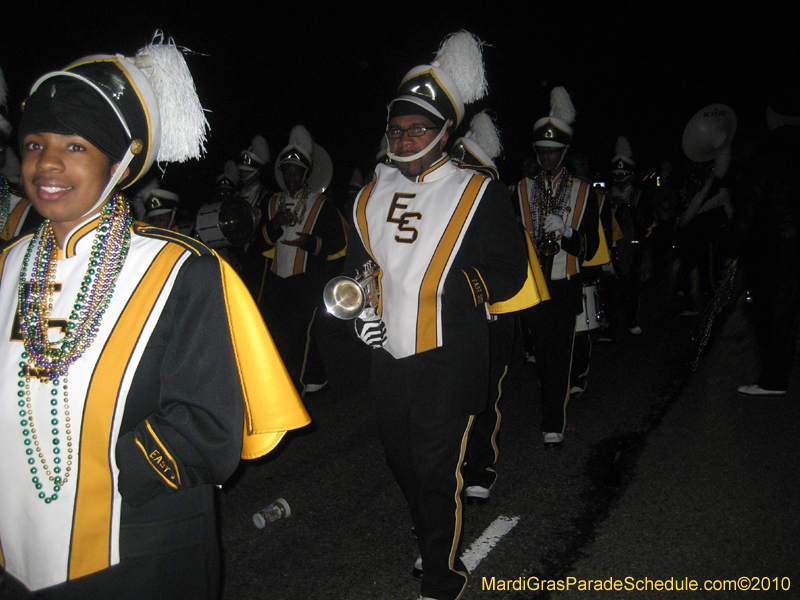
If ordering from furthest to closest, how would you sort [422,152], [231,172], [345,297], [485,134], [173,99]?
1. [231,172]
2. [485,134]
3. [422,152]
4. [345,297]
5. [173,99]

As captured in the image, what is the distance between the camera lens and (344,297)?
2.43 meters

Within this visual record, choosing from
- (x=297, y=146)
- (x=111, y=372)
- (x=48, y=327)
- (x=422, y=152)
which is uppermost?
(x=297, y=146)

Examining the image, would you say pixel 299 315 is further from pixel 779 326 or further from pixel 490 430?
pixel 779 326

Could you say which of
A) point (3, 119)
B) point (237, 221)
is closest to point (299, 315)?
point (237, 221)

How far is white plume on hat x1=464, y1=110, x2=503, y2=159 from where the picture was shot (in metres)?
4.72

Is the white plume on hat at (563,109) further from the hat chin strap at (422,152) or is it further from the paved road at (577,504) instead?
the paved road at (577,504)

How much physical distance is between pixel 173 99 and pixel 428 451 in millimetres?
1626

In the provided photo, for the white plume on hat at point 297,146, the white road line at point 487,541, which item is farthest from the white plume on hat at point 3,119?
the white road line at point 487,541

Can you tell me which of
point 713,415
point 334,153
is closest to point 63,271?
point 713,415

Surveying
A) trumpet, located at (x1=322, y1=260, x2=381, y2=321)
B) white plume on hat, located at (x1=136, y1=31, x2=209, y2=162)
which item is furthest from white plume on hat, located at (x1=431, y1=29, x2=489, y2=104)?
white plume on hat, located at (x1=136, y1=31, x2=209, y2=162)

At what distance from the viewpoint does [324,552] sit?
310 centimetres

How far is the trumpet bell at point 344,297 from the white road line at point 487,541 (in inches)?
57.2

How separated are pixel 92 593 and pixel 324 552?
6.21ft

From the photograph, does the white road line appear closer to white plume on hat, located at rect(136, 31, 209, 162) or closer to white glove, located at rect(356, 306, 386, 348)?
white glove, located at rect(356, 306, 386, 348)
